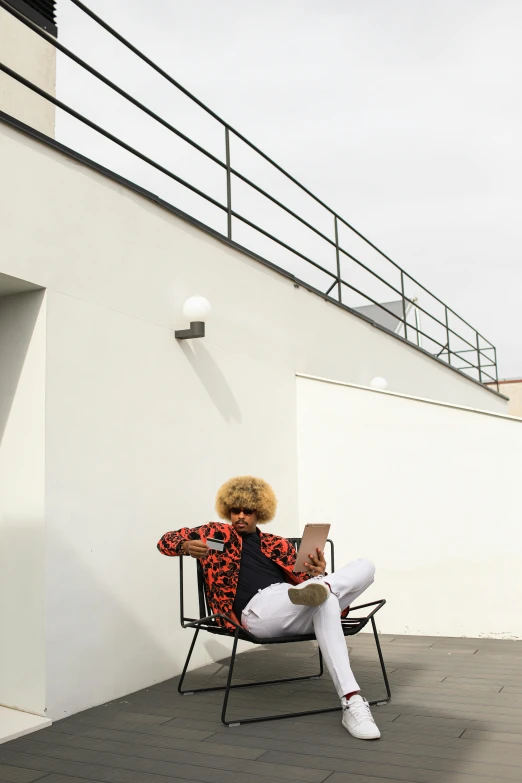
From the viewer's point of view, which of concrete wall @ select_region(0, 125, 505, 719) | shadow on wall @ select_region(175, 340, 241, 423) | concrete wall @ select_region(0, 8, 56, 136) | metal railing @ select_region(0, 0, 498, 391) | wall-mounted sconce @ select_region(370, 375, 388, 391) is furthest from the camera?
wall-mounted sconce @ select_region(370, 375, 388, 391)

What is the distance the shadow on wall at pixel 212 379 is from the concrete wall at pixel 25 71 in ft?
9.02

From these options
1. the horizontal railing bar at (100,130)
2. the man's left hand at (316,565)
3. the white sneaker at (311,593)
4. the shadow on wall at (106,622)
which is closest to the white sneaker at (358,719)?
the white sneaker at (311,593)

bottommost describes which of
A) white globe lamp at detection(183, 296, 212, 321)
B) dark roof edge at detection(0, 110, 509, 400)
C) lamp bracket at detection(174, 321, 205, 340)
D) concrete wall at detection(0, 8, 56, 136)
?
lamp bracket at detection(174, 321, 205, 340)

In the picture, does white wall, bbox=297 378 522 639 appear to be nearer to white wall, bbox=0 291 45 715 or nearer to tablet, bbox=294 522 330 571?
tablet, bbox=294 522 330 571

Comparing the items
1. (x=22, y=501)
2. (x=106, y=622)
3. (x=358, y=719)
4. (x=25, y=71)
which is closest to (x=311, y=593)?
(x=358, y=719)

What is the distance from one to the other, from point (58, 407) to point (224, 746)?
5.03ft

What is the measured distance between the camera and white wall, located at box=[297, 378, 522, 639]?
15.4 feet

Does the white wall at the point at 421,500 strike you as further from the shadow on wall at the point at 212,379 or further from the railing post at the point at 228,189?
the railing post at the point at 228,189

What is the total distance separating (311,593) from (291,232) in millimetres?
4343

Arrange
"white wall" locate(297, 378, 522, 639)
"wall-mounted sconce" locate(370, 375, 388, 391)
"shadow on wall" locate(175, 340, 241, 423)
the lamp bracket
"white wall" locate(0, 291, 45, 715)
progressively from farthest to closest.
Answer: "wall-mounted sconce" locate(370, 375, 388, 391) → "white wall" locate(297, 378, 522, 639) → "shadow on wall" locate(175, 340, 241, 423) → the lamp bracket → "white wall" locate(0, 291, 45, 715)

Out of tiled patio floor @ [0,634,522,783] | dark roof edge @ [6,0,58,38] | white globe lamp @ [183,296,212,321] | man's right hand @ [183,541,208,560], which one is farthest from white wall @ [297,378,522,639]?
dark roof edge @ [6,0,58,38]

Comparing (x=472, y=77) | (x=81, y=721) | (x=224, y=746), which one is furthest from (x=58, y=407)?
(x=472, y=77)

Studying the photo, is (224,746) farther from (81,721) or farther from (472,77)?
(472,77)

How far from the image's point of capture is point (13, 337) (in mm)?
3322
